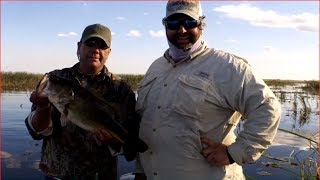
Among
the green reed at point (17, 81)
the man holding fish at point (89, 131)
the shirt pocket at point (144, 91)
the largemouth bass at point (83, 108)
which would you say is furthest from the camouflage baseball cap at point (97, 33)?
the green reed at point (17, 81)

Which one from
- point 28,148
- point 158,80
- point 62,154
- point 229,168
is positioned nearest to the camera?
point 229,168

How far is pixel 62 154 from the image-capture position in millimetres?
4164

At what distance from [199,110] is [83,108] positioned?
3.44 feet

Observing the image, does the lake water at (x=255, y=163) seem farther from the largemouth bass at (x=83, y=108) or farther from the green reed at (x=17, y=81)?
the green reed at (x=17, y=81)

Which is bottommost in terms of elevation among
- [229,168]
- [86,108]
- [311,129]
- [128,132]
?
[311,129]

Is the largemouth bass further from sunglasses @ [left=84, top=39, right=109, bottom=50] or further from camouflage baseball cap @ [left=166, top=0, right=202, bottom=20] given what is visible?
camouflage baseball cap @ [left=166, top=0, right=202, bottom=20]

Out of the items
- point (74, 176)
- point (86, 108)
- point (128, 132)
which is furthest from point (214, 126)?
point (74, 176)

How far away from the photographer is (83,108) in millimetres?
3643

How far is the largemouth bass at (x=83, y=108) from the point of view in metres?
3.58

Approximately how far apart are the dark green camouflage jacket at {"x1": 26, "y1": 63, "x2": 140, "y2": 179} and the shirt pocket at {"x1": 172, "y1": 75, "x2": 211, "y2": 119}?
2.00ft

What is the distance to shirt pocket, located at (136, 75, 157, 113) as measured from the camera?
399cm

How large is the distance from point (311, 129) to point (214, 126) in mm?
10876

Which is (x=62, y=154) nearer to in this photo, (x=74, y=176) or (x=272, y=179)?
(x=74, y=176)

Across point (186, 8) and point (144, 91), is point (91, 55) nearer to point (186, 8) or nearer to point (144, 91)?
point (144, 91)
